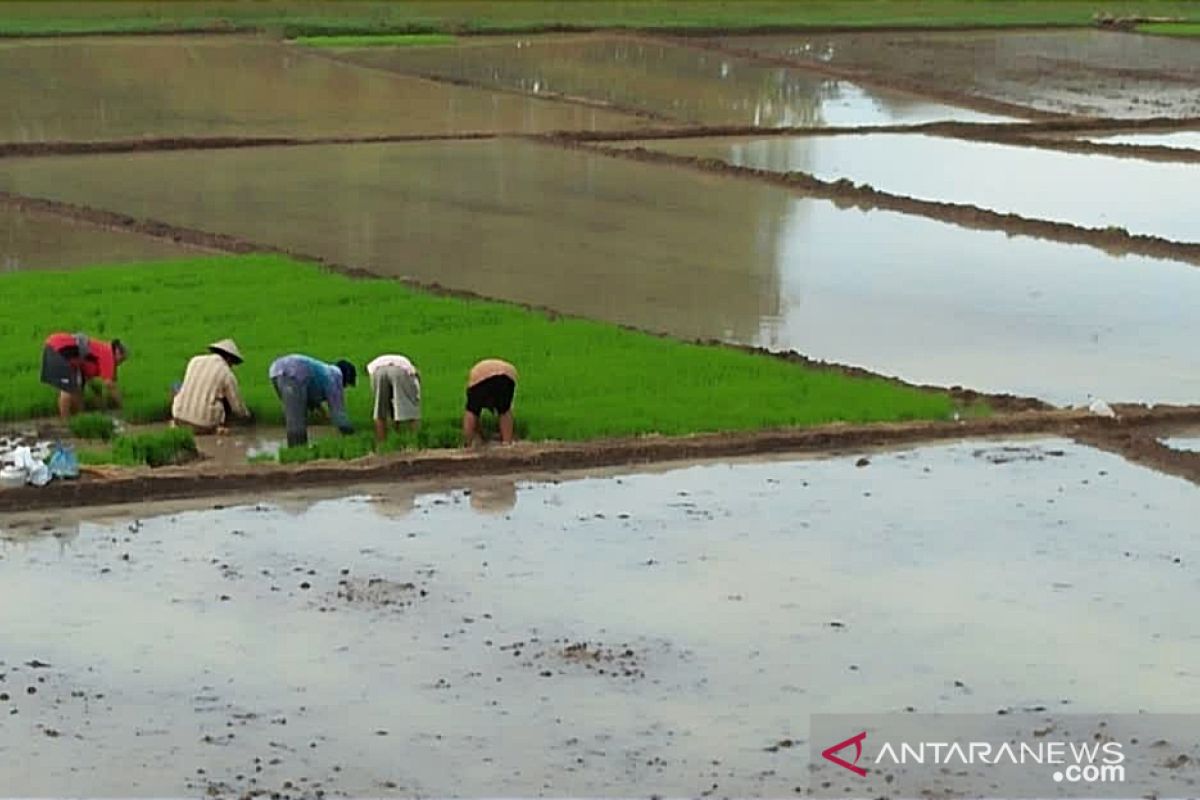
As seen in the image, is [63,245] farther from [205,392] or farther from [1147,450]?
[1147,450]

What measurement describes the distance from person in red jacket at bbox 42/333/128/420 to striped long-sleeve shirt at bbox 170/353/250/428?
384 millimetres

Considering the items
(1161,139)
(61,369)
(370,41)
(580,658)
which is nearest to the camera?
(580,658)

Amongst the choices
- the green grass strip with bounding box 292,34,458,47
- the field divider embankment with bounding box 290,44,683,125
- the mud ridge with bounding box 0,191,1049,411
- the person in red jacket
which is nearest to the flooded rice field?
the field divider embankment with bounding box 290,44,683,125

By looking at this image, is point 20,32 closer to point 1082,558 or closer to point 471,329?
point 471,329

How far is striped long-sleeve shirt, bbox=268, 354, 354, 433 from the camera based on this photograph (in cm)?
875

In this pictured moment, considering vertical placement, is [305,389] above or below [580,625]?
above

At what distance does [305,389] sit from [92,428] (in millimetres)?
888

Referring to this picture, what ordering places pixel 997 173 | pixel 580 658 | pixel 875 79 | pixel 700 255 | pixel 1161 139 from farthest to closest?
pixel 875 79 → pixel 1161 139 → pixel 997 173 → pixel 700 255 → pixel 580 658

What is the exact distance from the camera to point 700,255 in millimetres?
13539

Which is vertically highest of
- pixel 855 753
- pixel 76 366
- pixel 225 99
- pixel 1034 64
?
pixel 1034 64

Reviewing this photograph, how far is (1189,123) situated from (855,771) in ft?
51.7

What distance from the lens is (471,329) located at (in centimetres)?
1098

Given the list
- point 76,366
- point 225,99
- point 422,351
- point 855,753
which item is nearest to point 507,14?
point 225,99

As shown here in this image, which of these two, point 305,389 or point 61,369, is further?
point 61,369
